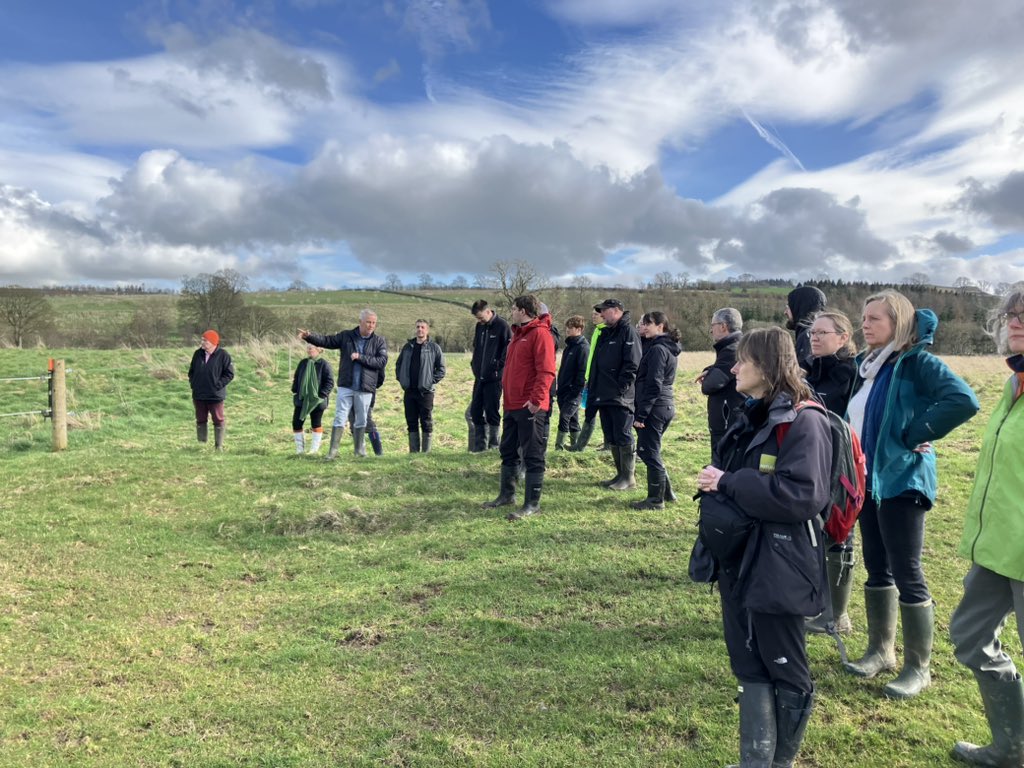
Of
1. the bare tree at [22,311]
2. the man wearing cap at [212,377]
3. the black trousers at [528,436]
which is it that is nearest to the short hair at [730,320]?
the black trousers at [528,436]

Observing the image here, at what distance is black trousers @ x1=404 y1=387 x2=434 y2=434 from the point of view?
10898mm

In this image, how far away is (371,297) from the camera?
288 ft

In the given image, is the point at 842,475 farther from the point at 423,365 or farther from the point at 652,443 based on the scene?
the point at 423,365

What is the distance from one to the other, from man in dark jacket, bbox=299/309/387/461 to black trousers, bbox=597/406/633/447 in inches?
153

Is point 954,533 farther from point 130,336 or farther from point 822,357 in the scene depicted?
point 130,336

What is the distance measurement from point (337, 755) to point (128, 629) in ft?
8.10

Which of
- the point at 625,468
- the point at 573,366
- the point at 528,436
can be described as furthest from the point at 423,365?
the point at 625,468

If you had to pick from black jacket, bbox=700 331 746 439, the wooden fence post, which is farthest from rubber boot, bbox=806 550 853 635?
the wooden fence post

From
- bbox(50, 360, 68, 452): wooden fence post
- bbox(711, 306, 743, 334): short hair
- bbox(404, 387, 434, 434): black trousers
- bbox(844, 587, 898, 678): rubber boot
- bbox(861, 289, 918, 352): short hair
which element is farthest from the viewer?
bbox(50, 360, 68, 452): wooden fence post

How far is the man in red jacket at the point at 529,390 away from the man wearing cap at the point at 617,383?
117cm

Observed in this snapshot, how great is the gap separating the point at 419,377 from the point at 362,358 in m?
0.99

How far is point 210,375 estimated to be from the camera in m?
11.4

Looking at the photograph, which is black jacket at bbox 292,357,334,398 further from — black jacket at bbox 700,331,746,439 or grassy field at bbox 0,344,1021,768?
black jacket at bbox 700,331,746,439

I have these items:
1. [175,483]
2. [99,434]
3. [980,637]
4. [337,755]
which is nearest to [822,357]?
[980,637]
